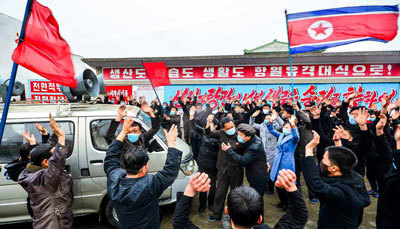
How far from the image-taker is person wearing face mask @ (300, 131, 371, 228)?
1.63 meters

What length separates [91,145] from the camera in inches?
114

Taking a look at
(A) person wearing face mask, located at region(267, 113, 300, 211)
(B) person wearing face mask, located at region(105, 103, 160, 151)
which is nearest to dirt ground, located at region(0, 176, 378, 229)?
(A) person wearing face mask, located at region(267, 113, 300, 211)

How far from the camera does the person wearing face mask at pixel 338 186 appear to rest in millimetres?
1629

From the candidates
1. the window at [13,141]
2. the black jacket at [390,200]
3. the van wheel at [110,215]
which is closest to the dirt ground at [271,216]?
the van wheel at [110,215]

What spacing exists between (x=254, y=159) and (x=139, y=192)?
169 centimetres

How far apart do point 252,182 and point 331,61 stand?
1104cm

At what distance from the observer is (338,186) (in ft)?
5.46

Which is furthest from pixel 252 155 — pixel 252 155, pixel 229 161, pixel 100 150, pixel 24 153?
pixel 24 153

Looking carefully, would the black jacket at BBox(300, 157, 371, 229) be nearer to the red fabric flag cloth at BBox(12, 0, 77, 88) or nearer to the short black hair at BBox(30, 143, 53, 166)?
the short black hair at BBox(30, 143, 53, 166)

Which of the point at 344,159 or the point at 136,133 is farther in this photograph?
the point at 136,133

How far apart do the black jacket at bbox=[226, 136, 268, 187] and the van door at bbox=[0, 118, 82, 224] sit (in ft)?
6.99

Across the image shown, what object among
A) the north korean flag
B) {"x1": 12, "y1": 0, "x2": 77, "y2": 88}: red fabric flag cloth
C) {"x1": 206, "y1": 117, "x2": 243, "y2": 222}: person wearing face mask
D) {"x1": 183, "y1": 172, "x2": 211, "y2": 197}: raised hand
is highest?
the north korean flag

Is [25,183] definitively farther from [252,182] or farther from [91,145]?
[252,182]

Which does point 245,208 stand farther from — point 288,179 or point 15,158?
point 15,158
